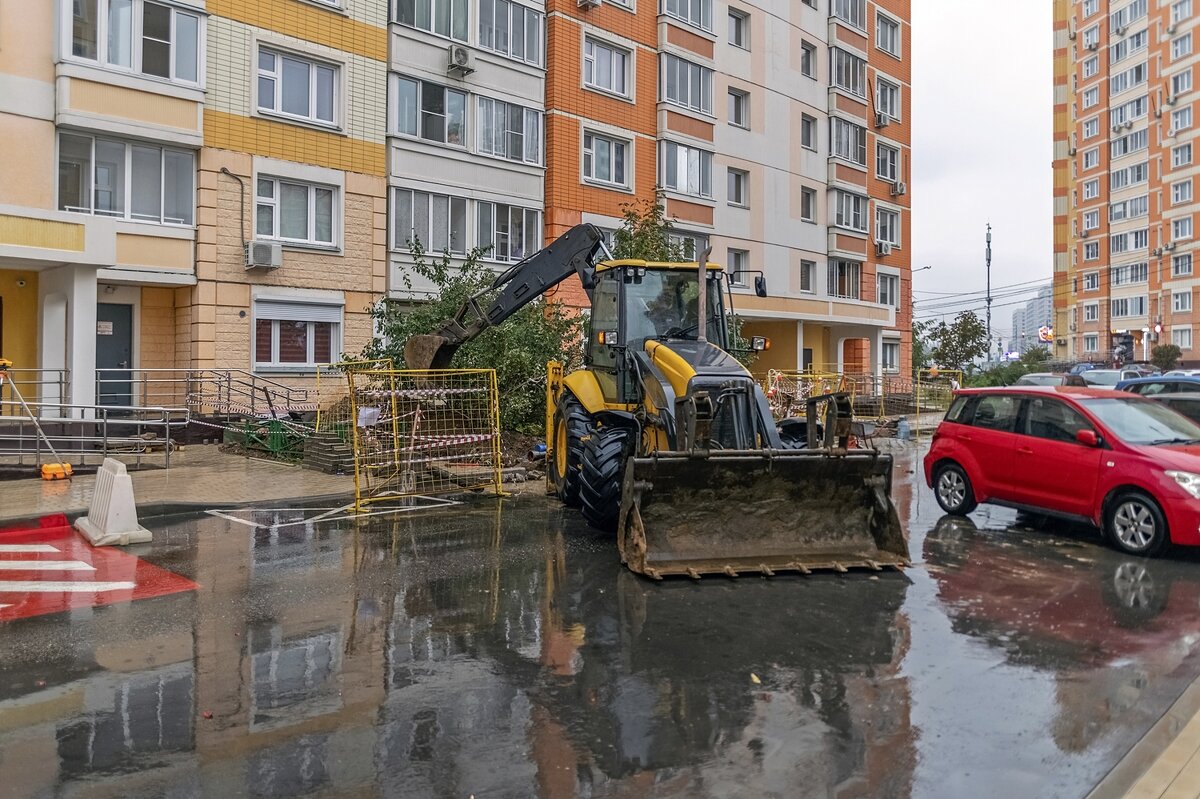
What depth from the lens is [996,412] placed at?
11.1 meters

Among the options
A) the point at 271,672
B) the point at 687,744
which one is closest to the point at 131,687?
the point at 271,672

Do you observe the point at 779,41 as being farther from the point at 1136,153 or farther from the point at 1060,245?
the point at 1060,245

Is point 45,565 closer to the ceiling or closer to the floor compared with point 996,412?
closer to the floor

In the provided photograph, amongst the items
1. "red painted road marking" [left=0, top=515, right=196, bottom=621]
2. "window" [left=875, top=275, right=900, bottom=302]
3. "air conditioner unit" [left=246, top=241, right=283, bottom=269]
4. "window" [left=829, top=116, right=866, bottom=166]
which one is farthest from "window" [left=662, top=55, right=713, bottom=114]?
"red painted road marking" [left=0, top=515, right=196, bottom=621]

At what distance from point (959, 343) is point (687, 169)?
83.8ft

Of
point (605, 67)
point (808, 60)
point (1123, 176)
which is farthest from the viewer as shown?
point (1123, 176)

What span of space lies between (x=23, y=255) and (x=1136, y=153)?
77.8 m

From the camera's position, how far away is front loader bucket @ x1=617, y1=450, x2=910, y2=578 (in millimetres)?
8172

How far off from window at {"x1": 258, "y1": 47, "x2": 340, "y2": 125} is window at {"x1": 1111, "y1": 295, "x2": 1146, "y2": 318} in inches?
2641

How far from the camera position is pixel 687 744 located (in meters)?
4.73

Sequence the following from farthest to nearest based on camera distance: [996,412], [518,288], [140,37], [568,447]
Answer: [140,37], [518,288], [568,447], [996,412]

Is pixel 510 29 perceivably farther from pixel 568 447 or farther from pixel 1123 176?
pixel 1123 176

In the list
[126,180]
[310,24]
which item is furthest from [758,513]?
[310,24]

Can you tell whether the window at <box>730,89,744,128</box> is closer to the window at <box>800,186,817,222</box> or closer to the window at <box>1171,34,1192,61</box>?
the window at <box>800,186,817,222</box>
